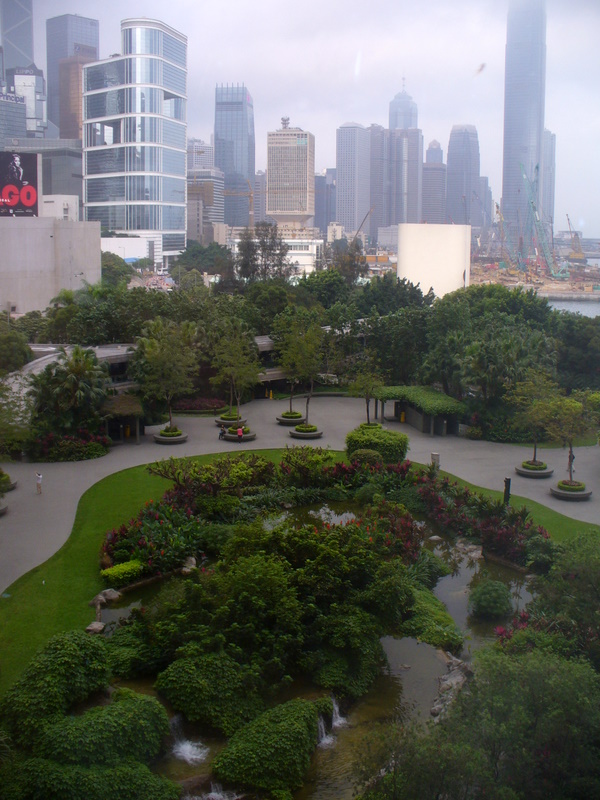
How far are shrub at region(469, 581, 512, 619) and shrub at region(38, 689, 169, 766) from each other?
6.50m

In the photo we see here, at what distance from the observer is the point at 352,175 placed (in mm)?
141750

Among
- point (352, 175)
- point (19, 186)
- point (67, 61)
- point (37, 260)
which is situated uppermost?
point (67, 61)

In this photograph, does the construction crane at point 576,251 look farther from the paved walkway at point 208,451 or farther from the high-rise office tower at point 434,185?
the paved walkway at point 208,451

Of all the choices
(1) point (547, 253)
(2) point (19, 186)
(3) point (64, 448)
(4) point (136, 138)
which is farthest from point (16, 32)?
(3) point (64, 448)

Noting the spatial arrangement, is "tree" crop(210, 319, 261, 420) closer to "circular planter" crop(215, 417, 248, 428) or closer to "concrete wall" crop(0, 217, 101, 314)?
"circular planter" crop(215, 417, 248, 428)

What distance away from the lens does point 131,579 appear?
15.5 metres

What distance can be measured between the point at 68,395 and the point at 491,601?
48.9 ft

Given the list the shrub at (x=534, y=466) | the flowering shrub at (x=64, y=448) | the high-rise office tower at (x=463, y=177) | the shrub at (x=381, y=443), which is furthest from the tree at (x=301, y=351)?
the high-rise office tower at (x=463, y=177)

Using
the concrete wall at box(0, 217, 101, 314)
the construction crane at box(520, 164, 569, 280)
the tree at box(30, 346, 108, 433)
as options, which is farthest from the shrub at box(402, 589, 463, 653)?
the construction crane at box(520, 164, 569, 280)

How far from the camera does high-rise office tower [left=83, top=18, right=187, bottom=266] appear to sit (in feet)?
396

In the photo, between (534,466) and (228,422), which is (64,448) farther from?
(534,466)

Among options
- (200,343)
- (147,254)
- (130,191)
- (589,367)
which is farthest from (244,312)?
(130,191)

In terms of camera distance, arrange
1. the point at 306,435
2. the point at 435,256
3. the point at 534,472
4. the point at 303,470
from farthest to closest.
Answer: the point at 435,256 → the point at 306,435 → the point at 534,472 → the point at 303,470

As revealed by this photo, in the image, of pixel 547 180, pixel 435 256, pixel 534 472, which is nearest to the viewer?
pixel 534 472
